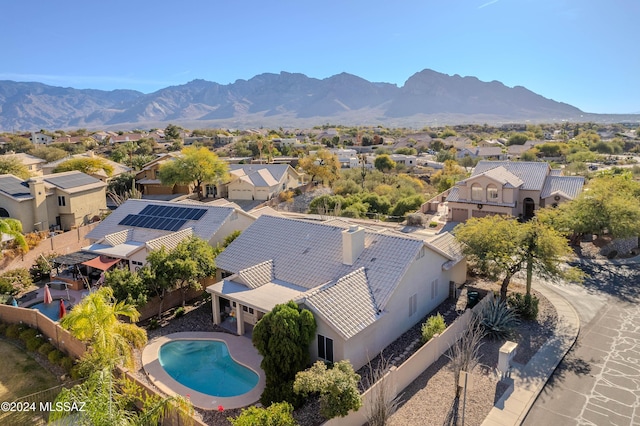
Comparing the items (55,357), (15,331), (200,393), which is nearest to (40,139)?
(15,331)

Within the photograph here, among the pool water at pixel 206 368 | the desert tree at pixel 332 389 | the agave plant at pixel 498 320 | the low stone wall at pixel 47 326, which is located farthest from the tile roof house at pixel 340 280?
the low stone wall at pixel 47 326

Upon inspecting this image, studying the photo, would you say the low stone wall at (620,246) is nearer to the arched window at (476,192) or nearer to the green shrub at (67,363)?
the arched window at (476,192)

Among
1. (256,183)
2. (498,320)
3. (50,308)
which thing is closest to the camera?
(498,320)

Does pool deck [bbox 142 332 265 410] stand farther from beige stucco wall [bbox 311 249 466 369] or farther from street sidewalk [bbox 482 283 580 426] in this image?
street sidewalk [bbox 482 283 580 426]

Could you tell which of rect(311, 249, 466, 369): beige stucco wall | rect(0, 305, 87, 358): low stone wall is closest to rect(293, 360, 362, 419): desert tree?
rect(311, 249, 466, 369): beige stucco wall

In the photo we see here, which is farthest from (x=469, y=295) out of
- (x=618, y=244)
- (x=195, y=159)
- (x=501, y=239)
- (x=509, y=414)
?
(x=195, y=159)

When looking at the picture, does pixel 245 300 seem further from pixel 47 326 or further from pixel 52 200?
pixel 52 200
